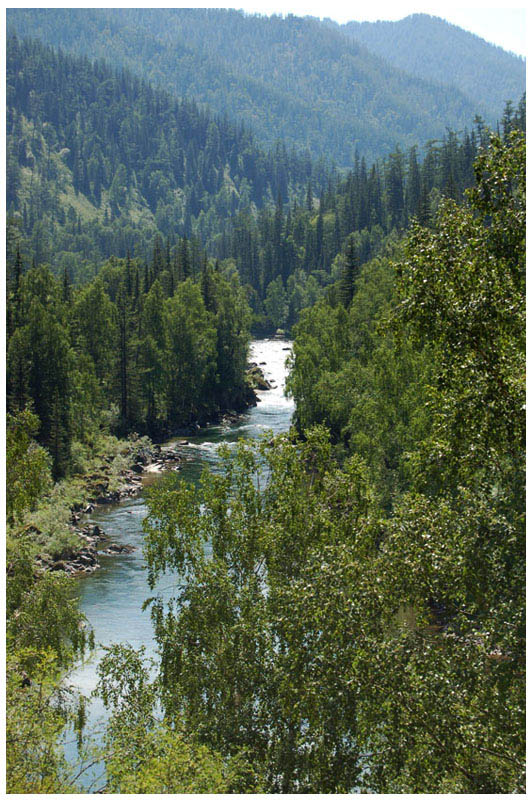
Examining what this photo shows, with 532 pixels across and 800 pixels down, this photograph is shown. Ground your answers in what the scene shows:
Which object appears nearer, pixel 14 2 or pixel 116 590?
pixel 14 2

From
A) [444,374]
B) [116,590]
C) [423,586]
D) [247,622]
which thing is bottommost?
[116,590]

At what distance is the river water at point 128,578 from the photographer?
30.8 metres

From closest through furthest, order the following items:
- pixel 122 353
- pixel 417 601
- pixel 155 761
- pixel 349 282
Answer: pixel 155 761 → pixel 417 601 → pixel 122 353 → pixel 349 282

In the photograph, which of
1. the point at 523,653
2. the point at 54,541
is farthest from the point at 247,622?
the point at 54,541

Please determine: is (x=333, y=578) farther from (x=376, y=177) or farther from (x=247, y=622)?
(x=376, y=177)

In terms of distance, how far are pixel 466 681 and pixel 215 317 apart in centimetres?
7328

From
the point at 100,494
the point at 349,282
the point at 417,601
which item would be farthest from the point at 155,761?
the point at 349,282

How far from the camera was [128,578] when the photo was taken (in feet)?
130

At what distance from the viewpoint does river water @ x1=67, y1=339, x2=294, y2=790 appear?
30766 millimetres

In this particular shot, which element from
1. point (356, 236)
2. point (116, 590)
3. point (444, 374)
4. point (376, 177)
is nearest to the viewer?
point (444, 374)

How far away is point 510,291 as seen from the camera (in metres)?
13.0

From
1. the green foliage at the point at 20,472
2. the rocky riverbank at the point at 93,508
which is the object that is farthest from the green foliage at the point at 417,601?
the rocky riverbank at the point at 93,508

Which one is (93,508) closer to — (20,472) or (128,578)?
(128,578)

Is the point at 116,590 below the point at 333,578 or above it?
below
